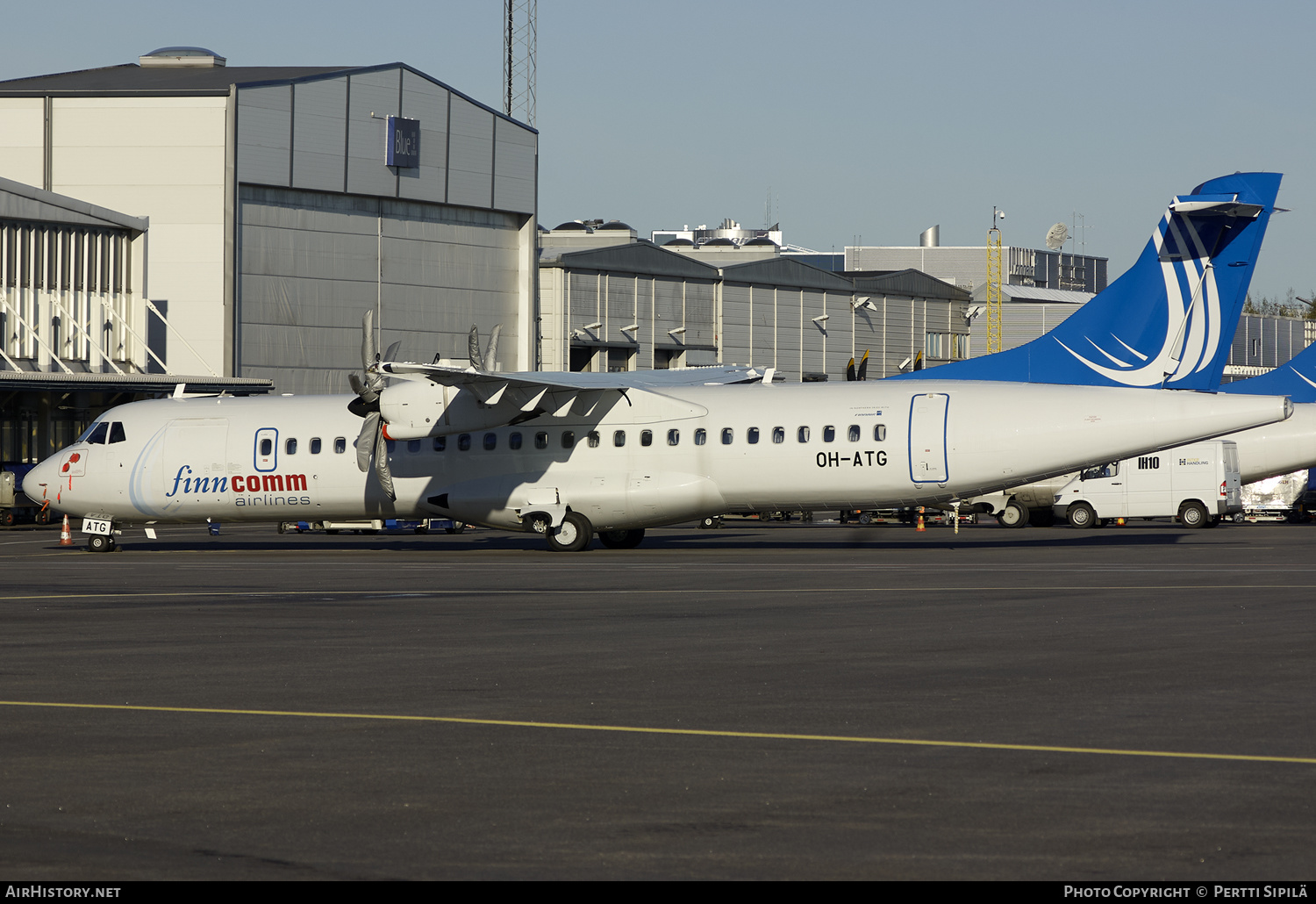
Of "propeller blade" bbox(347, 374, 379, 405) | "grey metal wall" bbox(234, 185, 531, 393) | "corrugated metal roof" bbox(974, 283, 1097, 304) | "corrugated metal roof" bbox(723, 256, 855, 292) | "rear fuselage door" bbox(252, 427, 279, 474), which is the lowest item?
"rear fuselage door" bbox(252, 427, 279, 474)

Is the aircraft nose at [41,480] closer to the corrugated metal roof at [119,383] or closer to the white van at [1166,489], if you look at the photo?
the corrugated metal roof at [119,383]

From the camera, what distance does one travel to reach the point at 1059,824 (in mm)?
6879

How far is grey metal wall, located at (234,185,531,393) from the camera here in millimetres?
58094

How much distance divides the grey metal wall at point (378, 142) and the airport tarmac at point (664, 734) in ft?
131

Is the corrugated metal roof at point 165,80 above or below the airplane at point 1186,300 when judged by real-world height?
above

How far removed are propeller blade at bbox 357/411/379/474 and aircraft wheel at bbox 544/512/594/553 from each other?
3.93m

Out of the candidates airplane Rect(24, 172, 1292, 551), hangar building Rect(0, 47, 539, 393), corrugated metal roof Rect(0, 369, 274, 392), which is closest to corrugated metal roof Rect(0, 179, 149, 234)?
hangar building Rect(0, 47, 539, 393)

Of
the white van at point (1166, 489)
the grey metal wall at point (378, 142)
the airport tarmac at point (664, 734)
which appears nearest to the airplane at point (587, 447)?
the airport tarmac at point (664, 734)

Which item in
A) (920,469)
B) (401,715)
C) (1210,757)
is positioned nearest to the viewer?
(1210,757)

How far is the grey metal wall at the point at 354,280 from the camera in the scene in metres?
58.1

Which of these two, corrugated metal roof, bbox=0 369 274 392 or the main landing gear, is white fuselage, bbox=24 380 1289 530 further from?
corrugated metal roof, bbox=0 369 274 392

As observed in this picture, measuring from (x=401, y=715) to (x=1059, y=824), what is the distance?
490cm

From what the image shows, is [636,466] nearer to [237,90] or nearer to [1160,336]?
[1160,336]

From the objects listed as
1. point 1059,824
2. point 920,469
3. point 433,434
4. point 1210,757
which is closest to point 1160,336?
point 920,469
